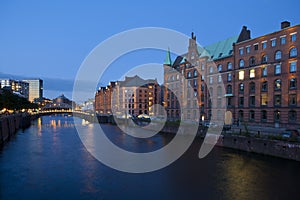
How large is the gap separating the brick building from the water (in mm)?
16449

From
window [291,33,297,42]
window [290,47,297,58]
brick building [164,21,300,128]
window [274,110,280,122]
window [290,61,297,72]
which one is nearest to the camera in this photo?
window [291,33,297,42]

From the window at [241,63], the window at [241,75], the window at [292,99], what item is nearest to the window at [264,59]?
the window at [241,63]

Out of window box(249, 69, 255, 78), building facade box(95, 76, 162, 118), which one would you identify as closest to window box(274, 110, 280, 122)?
window box(249, 69, 255, 78)

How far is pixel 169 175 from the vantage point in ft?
86.6

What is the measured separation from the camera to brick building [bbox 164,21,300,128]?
143 ft

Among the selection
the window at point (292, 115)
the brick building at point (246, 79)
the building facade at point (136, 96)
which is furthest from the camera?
the building facade at point (136, 96)

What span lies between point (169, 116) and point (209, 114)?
1920 centimetres

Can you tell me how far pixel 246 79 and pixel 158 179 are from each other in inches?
1403

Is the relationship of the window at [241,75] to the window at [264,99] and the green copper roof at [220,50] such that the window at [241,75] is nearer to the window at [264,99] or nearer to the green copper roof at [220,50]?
the green copper roof at [220,50]

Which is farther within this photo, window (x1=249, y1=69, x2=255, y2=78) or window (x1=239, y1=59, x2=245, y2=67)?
window (x1=239, y1=59, x2=245, y2=67)

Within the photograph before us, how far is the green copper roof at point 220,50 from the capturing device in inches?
2336

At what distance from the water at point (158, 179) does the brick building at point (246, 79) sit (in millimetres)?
16449

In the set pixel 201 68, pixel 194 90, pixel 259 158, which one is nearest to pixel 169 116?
pixel 194 90

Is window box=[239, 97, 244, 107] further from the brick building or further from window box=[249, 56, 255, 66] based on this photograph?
window box=[249, 56, 255, 66]
